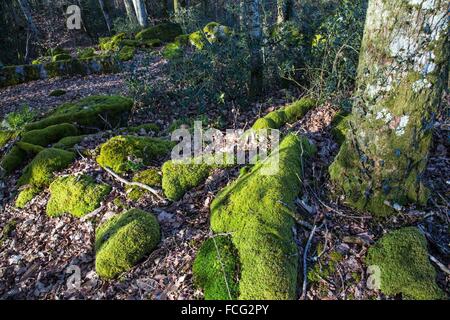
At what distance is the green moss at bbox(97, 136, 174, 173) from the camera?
522 cm

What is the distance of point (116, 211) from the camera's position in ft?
14.7

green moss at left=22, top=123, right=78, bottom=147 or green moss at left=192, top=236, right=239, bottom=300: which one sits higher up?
green moss at left=22, top=123, right=78, bottom=147

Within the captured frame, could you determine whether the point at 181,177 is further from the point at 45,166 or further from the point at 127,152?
the point at 45,166

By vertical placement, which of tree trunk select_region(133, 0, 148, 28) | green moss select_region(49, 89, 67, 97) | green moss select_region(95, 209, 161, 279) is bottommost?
green moss select_region(95, 209, 161, 279)

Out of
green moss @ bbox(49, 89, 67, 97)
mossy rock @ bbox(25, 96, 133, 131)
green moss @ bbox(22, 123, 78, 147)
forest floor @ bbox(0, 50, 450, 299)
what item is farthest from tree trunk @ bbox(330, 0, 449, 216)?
green moss @ bbox(49, 89, 67, 97)

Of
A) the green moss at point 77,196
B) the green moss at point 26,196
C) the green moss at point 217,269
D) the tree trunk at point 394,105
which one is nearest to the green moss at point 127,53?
the green moss at point 26,196

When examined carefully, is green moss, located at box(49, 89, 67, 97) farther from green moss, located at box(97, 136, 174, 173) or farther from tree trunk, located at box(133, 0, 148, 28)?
tree trunk, located at box(133, 0, 148, 28)

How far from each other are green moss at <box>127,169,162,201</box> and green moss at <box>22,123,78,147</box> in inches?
112

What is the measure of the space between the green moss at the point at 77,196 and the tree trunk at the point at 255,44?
4489 millimetres

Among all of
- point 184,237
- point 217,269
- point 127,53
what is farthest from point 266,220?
point 127,53

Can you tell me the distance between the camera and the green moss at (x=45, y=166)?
17.9 feet

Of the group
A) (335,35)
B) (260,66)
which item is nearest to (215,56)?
(260,66)

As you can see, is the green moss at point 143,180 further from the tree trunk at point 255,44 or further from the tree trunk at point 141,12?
the tree trunk at point 141,12

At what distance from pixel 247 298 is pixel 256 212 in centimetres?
95
